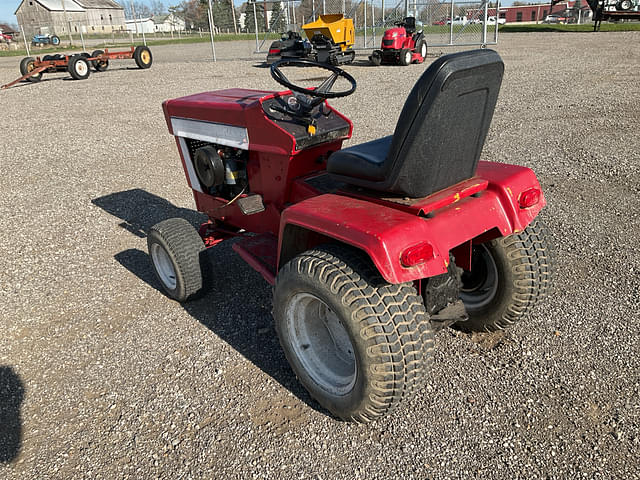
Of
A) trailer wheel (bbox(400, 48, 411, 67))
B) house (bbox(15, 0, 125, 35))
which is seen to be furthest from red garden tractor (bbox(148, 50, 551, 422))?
house (bbox(15, 0, 125, 35))

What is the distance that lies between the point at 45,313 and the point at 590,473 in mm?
3351

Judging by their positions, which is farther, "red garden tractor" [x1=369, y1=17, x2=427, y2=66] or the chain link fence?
the chain link fence

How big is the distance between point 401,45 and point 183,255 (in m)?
13.0

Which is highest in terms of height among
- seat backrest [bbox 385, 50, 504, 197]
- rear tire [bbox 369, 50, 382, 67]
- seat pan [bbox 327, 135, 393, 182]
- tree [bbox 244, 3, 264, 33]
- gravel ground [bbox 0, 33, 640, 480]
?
tree [bbox 244, 3, 264, 33]

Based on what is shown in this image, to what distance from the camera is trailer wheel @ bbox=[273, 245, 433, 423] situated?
1983 mm

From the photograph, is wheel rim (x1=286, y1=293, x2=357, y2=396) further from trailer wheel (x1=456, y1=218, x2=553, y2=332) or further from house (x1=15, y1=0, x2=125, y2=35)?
house (x1=15, y1=0, x2=125, y2=35)

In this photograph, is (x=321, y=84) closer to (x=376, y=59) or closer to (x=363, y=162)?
(x=363, y=162)

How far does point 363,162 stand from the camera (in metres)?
2.19

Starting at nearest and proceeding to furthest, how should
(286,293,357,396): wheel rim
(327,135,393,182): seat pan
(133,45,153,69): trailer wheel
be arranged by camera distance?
(327,135,393,182): seat pan < (286,293,357,396): wheel rim < (133,45,153,69): trailer wheel

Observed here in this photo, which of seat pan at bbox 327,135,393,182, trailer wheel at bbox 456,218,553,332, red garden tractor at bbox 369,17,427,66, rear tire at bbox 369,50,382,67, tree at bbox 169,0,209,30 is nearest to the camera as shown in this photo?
seat pan at bbox 327,135,393,182

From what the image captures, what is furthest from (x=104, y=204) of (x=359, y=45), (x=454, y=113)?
(x=359, y=45)

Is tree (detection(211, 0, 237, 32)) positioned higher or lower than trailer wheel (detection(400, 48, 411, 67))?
higher

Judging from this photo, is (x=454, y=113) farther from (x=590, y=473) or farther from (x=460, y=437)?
(x=590, y=473)

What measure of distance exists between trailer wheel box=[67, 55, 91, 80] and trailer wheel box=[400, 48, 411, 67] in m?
9.45
